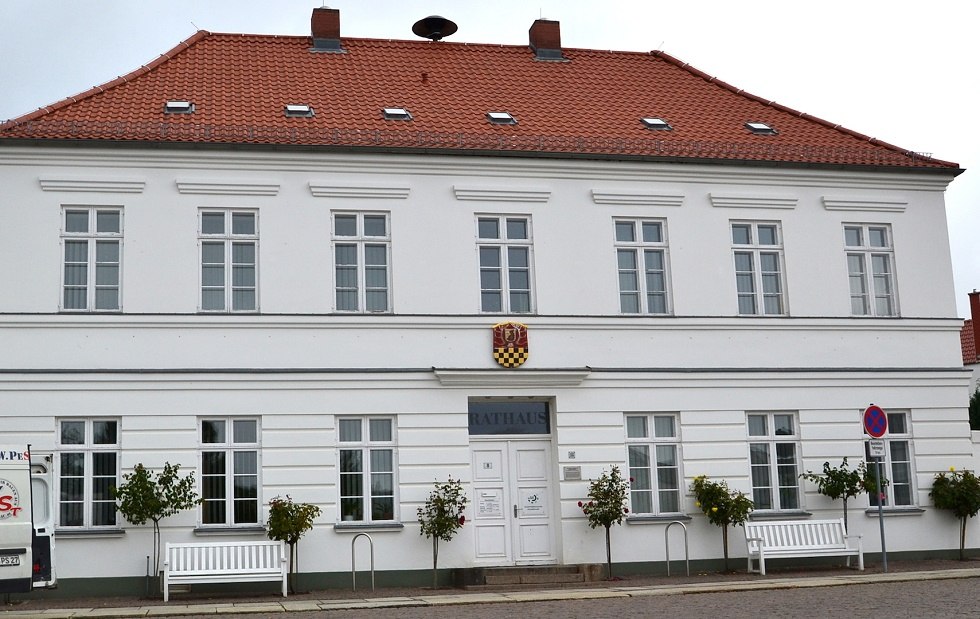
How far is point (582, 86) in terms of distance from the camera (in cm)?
2616

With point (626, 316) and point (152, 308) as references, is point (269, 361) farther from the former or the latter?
point (626, 316)

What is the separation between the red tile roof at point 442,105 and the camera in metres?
21.8

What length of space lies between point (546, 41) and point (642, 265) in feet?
23.5

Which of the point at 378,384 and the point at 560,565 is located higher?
the point at 378,384

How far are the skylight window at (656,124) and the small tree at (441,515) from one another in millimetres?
8004

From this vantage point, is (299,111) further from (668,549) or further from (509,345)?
(668,549)

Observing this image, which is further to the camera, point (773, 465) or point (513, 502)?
point (773, 465)

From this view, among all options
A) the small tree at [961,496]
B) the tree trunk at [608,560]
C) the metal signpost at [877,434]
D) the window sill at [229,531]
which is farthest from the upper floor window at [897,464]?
the window sill at [229,531]

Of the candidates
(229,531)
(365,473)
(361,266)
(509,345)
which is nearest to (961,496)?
(509,345)

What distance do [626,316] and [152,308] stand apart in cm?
797

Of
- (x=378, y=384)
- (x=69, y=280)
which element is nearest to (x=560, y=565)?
(x=378, y=384)

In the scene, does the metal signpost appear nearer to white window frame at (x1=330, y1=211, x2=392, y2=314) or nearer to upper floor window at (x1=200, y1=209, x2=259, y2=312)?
white window frame at (x1=330, y1=211, x2=392, y2=314)

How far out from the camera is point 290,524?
19.6m

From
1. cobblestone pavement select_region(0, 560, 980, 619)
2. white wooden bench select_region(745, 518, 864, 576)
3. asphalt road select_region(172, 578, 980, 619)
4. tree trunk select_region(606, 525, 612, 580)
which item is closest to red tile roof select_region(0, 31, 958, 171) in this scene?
white wooden bench select_region(745, 518, 864, 576)
